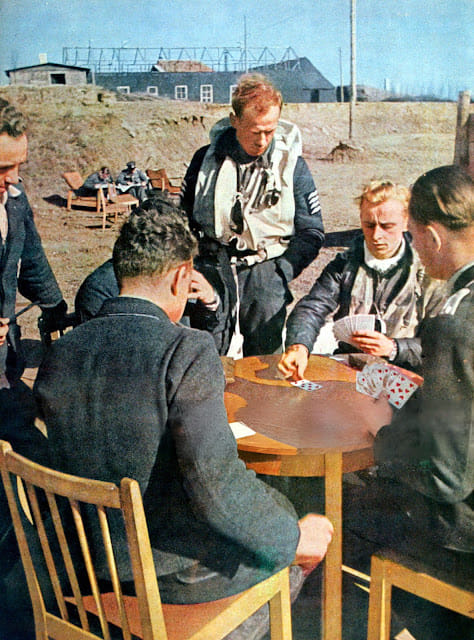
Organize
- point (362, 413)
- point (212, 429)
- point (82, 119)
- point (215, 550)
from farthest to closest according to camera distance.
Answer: point (82, 119) → point (362, 413) → point (215, 550) → point (212, 429)

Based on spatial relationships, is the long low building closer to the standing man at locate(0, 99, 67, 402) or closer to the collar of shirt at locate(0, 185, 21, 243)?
the standing man at locate(0, 99, 67, 402)

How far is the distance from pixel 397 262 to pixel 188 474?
119cm

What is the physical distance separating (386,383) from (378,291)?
376mm

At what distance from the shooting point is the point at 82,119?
2.66 meters

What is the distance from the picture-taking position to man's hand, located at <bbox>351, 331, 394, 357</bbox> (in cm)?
259

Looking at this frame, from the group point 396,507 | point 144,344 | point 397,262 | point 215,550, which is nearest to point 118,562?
point 215,550

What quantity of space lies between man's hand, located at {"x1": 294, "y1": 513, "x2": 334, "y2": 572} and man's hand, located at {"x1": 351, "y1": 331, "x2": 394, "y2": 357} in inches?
27.4

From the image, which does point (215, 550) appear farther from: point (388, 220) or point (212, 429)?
point (388, 220)

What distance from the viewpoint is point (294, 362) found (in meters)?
2.82

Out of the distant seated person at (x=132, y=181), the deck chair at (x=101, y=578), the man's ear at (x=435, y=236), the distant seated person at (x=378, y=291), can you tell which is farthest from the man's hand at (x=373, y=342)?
the distant seated person at (x=132, y=181)

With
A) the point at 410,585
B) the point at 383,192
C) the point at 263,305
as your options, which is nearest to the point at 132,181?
the point at 263,305

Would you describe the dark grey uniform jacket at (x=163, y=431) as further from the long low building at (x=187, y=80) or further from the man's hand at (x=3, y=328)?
the long low building at (x=187, y=80)

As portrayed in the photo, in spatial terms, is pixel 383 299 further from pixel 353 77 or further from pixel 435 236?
pixel 353 77

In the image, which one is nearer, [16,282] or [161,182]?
[161,182]
